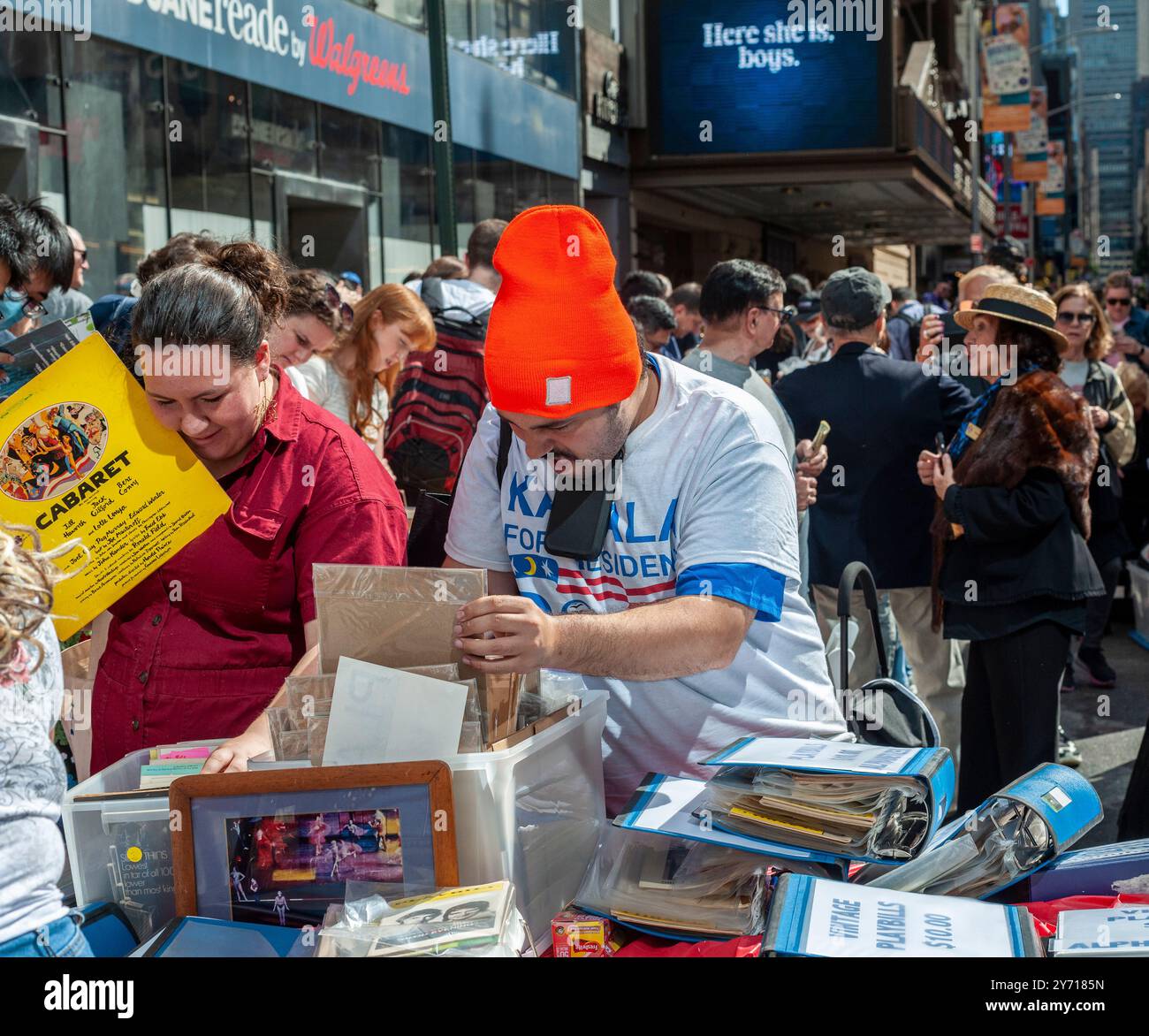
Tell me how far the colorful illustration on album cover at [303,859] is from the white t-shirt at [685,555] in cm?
71

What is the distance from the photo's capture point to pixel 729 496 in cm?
Answer: 241

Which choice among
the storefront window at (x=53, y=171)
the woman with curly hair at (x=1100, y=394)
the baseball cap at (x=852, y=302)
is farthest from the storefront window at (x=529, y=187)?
the baseball cap at (x=852, y=302)

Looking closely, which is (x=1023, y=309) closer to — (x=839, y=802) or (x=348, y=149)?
(x=839, y=802)

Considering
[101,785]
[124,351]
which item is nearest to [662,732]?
Result: [101,785]

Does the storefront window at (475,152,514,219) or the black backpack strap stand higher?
the storefront window at (475,152,514,219)

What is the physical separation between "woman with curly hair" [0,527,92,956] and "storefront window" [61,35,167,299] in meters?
9.38

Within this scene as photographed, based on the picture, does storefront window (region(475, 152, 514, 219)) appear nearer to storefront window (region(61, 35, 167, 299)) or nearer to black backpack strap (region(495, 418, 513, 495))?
storefront window (region(61, 35, 167, 299))

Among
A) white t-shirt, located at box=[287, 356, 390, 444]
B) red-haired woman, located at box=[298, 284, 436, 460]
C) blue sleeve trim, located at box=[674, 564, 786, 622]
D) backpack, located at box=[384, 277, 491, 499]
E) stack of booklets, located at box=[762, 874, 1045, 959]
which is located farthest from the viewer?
white t-shirt, located at box=[287, 356, 390, 444]

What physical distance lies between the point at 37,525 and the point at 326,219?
521 inches

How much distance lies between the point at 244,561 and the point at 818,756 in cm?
127

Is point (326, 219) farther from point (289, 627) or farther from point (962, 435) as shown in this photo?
point (289, 627)

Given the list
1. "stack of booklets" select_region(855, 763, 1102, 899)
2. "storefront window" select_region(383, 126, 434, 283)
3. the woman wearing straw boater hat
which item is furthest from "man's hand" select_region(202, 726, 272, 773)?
"storefront window" select_region(383, 126, 434, 283)

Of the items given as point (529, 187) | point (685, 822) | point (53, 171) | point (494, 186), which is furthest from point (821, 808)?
point (529, 187)

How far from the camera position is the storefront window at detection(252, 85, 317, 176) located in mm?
13031
